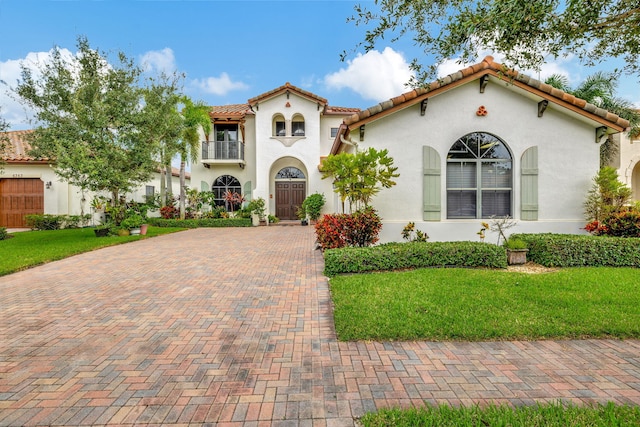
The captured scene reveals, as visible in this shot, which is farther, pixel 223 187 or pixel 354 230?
pixel 223 187

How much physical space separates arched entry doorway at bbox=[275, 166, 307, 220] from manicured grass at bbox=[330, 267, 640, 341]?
585 inches

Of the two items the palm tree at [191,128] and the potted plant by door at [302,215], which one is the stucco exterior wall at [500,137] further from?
the palm tree at [191,128]

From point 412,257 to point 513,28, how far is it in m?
4.63

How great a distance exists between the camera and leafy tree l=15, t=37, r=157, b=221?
39.5 ft

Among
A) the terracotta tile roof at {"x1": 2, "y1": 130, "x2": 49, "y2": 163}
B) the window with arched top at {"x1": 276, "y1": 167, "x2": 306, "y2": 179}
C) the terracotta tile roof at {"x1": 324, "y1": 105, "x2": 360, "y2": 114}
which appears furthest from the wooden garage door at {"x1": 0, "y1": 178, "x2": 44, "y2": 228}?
the terracotta tile roof at {"x1": 324, "y1": 105, "x2": 360, "y2": 114}

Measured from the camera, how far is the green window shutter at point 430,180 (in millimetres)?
8805

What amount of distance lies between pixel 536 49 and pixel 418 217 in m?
5.07

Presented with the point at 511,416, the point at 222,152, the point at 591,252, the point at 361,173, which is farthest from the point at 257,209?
the point at 511,416

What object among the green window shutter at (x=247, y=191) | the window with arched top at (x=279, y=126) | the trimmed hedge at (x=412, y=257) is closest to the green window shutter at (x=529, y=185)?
the trimmed hedge at (x=412, y=257)

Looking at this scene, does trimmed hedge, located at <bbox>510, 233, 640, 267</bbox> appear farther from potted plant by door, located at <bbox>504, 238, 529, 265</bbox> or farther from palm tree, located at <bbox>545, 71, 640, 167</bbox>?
palm tree, located at <bbox>545, 71, 640, 167</bbox>

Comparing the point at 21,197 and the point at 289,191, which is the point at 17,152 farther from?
the point at 289,191

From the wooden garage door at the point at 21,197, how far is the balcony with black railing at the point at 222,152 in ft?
31.1

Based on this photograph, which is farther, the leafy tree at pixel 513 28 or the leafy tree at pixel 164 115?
the leafy tree at pixel 164 115

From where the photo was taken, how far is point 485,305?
4621 mm
